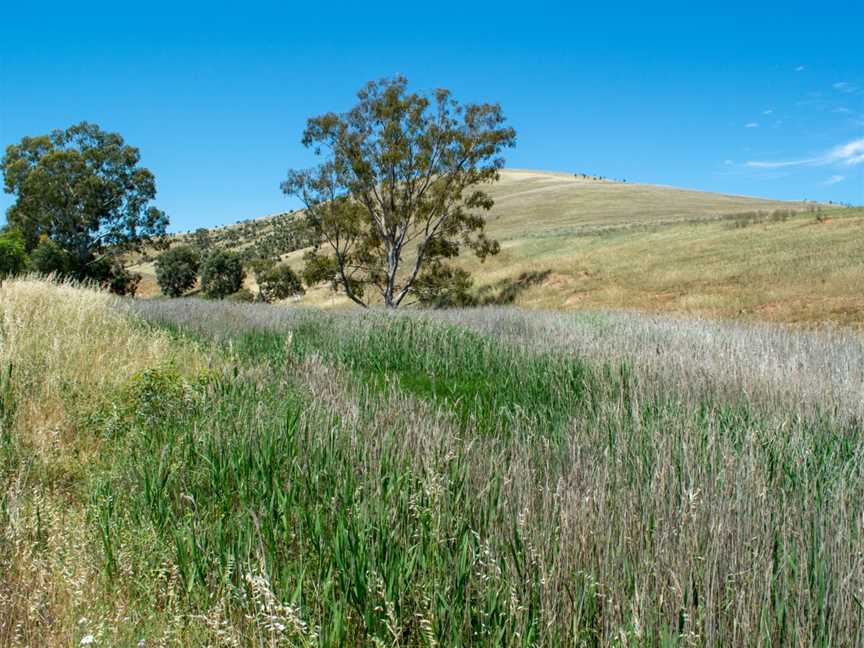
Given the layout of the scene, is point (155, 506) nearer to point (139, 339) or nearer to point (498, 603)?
point (498, 603)

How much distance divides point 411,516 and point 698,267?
29.2 metres

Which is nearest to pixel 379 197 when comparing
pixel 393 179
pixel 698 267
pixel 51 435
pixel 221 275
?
pixel 393 179

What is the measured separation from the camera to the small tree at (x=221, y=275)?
68.7 m

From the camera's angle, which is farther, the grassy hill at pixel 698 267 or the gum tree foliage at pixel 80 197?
the gum tree foliage at pixel 80 197

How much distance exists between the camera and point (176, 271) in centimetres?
7788

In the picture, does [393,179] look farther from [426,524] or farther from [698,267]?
[426,524]

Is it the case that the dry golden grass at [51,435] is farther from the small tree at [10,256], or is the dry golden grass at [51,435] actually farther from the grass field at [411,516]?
the small tree at [10,256]

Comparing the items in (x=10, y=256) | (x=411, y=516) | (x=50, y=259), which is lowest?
(x=411, y=516)

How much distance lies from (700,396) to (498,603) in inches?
171

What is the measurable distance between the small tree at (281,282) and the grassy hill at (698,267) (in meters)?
1.68

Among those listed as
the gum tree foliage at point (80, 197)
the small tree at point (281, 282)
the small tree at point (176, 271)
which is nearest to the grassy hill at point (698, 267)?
the small tree at point (281, 282)

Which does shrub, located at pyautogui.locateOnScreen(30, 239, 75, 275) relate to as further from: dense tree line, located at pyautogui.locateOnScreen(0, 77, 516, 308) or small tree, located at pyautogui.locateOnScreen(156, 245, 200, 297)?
small tree, located at pyautogui.locateOnScreen(156, 245, 200, 297)

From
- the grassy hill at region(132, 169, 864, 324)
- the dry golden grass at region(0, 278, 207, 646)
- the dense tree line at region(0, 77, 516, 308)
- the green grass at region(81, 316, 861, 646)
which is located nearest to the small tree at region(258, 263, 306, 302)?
the grassy hill at region(132, 169, 864, 324)

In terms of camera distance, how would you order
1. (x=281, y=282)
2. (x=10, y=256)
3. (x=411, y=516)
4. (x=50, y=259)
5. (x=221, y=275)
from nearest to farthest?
(x=411, y=516) → (x=10, y=256) → (x=50, y=259) → (x=281, y=282) → (x=221, y=275)
